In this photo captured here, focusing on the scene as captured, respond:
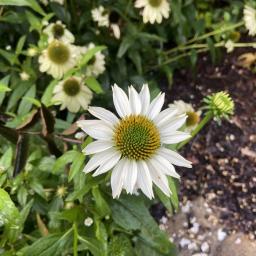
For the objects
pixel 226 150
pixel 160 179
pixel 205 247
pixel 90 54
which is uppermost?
pixel 90 54

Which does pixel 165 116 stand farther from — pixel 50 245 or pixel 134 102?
pixel 50 245

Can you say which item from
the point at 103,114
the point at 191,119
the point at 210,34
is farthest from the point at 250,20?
the point at 103,114

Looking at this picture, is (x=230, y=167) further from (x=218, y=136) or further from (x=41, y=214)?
(x=41, y=214)

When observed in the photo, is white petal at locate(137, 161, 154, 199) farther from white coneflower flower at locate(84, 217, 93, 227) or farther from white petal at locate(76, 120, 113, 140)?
white coneflower flower at locate(84, 217, 93, 227)

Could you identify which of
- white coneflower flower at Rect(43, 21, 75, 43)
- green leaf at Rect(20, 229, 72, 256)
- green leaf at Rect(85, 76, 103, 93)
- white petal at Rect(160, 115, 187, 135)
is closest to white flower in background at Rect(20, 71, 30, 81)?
white coneflower flower at Rect(43, 21, 75, 43)

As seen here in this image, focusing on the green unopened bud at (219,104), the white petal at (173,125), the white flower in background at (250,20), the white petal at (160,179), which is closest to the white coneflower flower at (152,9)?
the white flower in background at (250,20)

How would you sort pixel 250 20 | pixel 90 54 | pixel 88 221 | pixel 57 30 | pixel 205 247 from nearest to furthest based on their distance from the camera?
1. pixel 88 221
2. pixel 90 54
3. pixel 205 247
4. pixel 57 30
5. pixel 250 20

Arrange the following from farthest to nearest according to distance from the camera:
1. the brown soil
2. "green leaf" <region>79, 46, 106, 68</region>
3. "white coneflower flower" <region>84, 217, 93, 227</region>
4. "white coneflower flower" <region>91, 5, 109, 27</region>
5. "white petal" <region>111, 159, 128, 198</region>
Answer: "white coneflower flower" <region>91, 5, 109, 27</region>, the brown soil, "green leaf" <region>79, 46, 106, 68</region>, "white coneflower flower" <region>84, 217, 93, 227</region>, "white petal" <region>111, 159, 128, 198</region>
